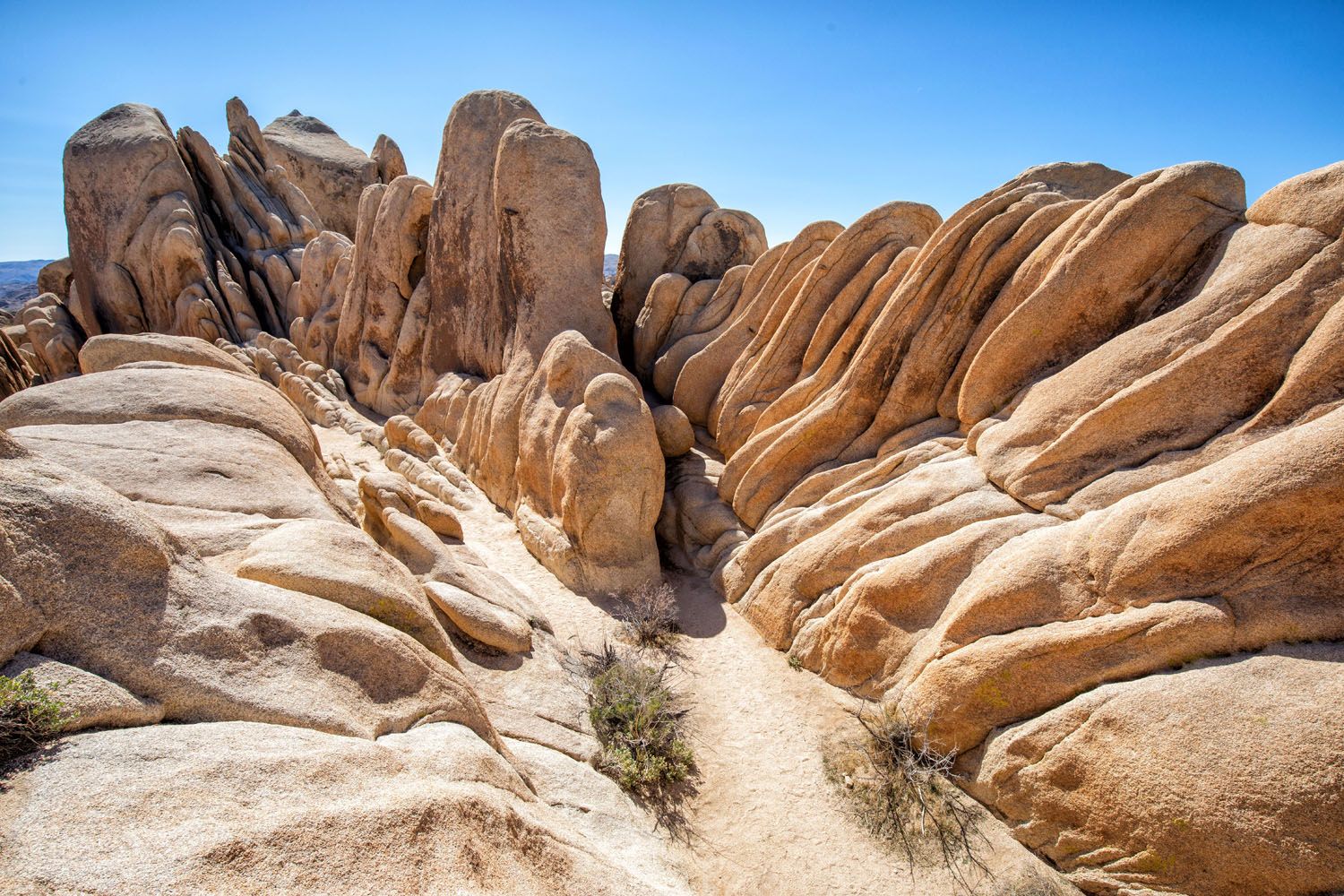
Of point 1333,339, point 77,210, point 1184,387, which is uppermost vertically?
point 77,210

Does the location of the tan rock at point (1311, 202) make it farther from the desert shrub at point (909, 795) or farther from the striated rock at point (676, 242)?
the striated rock at point (676, 242)

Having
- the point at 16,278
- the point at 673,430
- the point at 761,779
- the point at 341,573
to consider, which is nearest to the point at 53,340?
the point at 673,430

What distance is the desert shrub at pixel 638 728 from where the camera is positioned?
21.1ft

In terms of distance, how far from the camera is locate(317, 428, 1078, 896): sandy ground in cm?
571

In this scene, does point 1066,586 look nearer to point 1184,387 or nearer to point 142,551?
point 1184,387

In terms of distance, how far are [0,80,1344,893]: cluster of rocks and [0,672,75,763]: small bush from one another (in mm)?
158

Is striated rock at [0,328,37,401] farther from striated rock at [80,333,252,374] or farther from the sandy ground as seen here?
the sandy ground

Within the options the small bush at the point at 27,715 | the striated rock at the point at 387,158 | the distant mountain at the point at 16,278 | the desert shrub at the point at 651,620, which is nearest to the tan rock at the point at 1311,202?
the desert shrub at the point at 651,620

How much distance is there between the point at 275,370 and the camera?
19.1 metres

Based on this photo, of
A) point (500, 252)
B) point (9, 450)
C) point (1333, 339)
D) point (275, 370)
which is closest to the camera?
point (9, 450)

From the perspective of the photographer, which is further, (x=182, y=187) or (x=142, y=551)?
(x=182, y=187)

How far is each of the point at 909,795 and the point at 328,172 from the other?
1413 inches

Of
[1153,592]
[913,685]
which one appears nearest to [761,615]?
[913,685]

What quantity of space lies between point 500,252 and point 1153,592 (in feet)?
40.0
